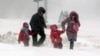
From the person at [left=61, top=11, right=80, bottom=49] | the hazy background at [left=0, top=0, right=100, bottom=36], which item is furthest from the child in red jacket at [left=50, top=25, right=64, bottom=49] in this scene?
the hazy background at [left=0, top=0, right=100, bottom=36]

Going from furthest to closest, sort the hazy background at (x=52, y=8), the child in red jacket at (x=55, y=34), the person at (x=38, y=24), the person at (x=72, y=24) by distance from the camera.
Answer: the hazy background at (x=52, y=8) < the person at (x=38, y=24) < the person at (x=72, y=24) < the child in red jacket at (x=55, y=34)

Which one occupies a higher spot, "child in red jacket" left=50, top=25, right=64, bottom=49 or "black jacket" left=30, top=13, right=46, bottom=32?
"black jacket" left=30, top=13, right=46, bottom=32

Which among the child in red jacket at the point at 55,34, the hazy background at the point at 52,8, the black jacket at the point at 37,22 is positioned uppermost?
the black jacket at the point at 37,22

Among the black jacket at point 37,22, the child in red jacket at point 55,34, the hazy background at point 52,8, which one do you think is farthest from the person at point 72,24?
the hazy background at point 52,8

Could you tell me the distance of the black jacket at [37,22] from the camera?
1377cm

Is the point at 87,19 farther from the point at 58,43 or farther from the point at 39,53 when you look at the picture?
the point at 39,53

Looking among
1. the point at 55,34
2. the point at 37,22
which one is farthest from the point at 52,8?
the point at 55,34

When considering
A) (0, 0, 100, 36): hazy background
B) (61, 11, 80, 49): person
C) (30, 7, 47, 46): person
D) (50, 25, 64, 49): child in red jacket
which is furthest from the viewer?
(0, 0, 100, 36): hazy background

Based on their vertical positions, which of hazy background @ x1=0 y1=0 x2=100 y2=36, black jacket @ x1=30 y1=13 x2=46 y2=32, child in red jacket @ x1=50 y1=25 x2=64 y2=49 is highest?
black jacket @ x1=30 y1=13 x2=46 y2=32

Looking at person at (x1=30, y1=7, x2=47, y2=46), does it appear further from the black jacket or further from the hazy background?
the hazy background

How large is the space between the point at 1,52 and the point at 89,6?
1459 inches

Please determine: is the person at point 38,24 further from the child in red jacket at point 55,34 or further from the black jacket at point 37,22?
the child in red jacket at point 55,34

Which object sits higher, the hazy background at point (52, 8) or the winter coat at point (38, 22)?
the winter coat at point (38, 22)

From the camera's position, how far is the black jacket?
1377 cm
